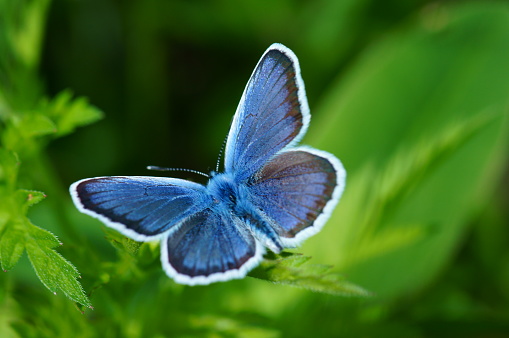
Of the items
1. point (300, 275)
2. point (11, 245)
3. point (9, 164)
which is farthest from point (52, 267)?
point (300, 275)

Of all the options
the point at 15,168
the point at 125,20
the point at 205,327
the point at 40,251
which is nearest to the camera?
the point at 40,251

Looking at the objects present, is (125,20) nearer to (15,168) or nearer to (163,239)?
(15,168)

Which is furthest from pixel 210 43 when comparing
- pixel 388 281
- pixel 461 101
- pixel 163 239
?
pixel 163 239

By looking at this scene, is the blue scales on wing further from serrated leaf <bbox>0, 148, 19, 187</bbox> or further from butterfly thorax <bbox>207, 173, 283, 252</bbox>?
serrated leaf <bbox>0, 148, 19, 187</bbox>

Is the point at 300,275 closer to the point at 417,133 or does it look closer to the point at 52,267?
the point at 52,267

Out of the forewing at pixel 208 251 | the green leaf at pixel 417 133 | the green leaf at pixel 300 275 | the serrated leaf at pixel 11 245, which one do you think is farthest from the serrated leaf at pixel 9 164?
the green leaf at pixel 417 133

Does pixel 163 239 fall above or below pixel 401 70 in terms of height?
below

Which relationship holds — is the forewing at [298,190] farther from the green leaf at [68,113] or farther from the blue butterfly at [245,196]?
the green leaf at [68,113]

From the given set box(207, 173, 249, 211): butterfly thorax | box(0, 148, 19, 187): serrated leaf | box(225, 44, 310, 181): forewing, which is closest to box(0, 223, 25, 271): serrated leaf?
box(0, 148, 19, 187): serrated leaf
